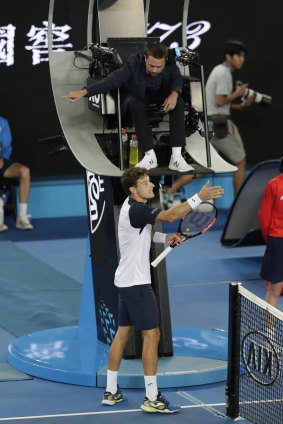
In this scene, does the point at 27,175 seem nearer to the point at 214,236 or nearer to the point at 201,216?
the point at 214,236

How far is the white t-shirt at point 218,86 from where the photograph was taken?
14.3 m

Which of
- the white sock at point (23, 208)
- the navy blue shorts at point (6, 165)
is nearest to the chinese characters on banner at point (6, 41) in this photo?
the navy blue shorts at point (6, 165)

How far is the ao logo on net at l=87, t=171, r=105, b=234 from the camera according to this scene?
8.03 meters

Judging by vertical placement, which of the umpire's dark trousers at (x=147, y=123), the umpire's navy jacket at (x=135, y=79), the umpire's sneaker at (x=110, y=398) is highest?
the umpire's navy jacket at (x=135, y=79)

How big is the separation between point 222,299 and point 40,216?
5.66m

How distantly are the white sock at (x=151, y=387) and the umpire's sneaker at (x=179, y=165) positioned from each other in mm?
1645

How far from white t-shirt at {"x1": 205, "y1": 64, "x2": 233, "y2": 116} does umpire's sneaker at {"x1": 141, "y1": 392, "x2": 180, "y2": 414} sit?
7923 mm

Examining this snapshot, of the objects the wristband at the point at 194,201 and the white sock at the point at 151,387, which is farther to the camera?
the white sock at the point at 151,387

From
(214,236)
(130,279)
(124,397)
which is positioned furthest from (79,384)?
(214,236)

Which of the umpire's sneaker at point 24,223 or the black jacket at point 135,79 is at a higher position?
the black jacket at point 135,79

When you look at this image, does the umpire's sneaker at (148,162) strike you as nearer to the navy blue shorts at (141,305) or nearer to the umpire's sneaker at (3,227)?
the navy blue shorts at (141,305)

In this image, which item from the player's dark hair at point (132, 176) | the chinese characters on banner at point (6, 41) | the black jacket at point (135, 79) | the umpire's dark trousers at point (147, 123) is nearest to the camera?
the player's dark hair at point (132, 176)

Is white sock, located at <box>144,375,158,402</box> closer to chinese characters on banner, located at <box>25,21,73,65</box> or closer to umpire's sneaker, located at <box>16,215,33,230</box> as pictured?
umpire's sneaker, located at <box>16,215,33,230</box>

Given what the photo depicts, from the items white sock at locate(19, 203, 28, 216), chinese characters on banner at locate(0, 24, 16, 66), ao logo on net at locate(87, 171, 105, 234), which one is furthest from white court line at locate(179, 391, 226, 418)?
chinese characters on banner at locate(0, 24, 16, 66)
